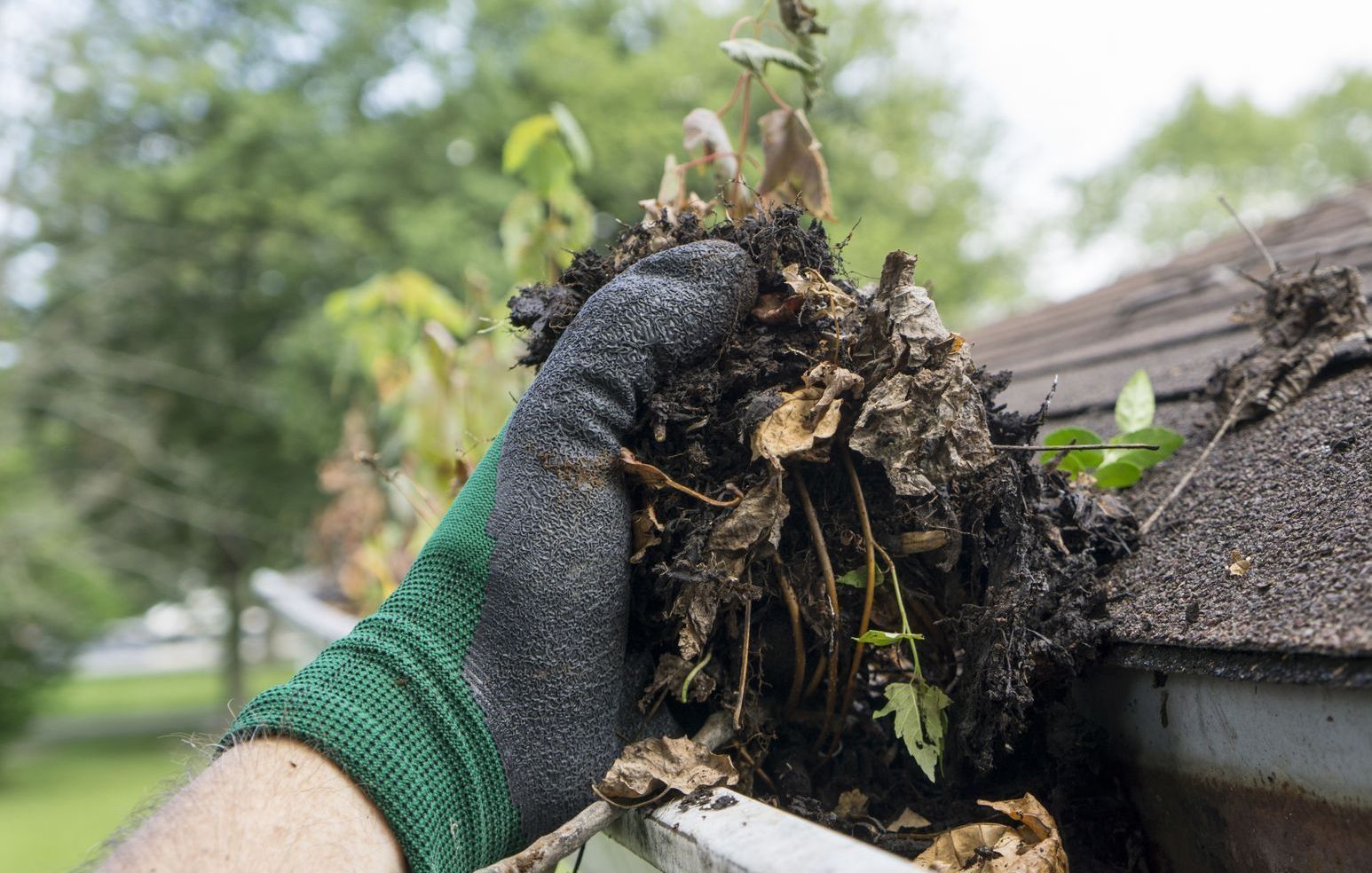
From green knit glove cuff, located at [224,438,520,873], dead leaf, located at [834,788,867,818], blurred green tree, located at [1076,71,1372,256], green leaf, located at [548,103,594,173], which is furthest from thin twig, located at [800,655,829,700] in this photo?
blurred green tree, located at [1076,71,1372,256]

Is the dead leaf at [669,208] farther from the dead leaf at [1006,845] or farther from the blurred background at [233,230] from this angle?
A: the blurred background at [233,230]

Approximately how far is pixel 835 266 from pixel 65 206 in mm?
14033

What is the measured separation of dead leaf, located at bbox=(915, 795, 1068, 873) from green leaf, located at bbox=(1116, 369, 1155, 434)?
666 millimetres

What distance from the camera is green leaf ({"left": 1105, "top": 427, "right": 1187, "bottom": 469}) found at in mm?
1230

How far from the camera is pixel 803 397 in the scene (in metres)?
0.98

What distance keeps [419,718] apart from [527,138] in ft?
5.59

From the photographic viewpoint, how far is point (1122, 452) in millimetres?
1249

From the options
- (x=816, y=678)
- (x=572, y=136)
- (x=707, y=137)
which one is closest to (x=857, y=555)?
(x=816, y=678)

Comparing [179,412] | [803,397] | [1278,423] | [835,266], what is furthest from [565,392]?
[179,412]

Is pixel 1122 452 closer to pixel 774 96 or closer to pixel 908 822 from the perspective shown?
pixel 908 822

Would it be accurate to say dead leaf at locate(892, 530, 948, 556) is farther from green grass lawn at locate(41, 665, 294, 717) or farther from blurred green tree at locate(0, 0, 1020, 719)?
green grass lawn at locate(41, 665, 294, 717)

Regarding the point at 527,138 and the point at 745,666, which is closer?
the point at 745,666

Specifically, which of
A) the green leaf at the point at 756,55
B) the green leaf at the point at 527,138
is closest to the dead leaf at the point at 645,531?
the green leaf at the point at 756,55

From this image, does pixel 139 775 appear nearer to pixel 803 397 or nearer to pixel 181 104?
pixel 181 104
